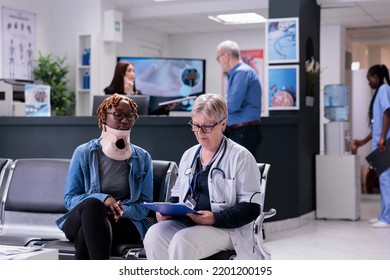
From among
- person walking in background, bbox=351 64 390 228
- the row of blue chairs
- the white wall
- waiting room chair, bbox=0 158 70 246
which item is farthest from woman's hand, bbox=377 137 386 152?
the white wall

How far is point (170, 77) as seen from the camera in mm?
10289

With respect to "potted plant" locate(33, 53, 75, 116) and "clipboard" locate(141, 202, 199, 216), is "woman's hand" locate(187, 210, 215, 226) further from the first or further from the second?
"potted plant" locate(33, 53, 75, 116)

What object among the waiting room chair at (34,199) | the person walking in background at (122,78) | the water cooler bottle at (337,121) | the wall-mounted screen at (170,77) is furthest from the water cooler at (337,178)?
the waiting room chair at (34,199)

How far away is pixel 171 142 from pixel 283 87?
1.57m

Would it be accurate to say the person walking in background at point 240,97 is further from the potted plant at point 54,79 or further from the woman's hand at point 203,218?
the potted plant at point 54,79

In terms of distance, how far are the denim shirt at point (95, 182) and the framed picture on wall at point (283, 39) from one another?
12.2ft

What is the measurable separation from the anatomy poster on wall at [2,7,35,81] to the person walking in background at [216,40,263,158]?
162 inches

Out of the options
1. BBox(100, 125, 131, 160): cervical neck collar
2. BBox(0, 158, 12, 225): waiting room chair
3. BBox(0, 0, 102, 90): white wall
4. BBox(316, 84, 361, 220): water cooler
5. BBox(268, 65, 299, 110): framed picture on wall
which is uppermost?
BBox(0, 0, 102, 90): white wall

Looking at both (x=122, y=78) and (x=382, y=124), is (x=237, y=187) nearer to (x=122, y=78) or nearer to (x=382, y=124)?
(x=122, y=78)

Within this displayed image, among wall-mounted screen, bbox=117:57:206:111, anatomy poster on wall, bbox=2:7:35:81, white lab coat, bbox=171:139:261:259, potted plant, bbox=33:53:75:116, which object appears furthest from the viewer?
wall-mounted screen, bbox=117:57:206:111

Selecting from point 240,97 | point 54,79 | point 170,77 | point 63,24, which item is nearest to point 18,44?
point 54,79

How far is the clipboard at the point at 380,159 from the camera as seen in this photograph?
684 cm

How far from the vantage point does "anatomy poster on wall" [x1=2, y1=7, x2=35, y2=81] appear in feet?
29.2

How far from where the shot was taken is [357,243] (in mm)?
5941
